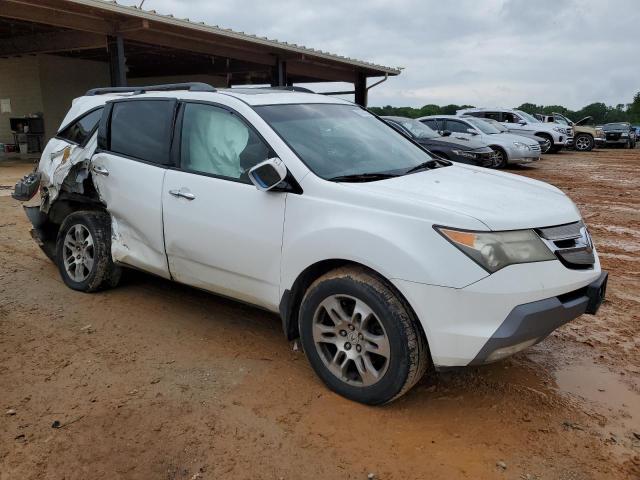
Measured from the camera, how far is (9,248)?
6531mm

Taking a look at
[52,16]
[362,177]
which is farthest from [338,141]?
[52,16]

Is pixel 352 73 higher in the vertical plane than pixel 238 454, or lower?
higher

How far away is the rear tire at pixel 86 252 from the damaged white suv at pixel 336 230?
0.03 metres

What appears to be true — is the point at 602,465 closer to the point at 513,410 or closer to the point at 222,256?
the point at 513,410

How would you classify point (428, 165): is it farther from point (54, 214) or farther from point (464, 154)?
point (464, 154)

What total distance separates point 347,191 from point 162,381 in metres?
1.67

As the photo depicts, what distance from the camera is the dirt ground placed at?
2680mm

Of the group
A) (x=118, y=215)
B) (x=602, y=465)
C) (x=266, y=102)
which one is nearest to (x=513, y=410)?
(x=602, y=465)

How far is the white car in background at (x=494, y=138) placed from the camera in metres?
15.2

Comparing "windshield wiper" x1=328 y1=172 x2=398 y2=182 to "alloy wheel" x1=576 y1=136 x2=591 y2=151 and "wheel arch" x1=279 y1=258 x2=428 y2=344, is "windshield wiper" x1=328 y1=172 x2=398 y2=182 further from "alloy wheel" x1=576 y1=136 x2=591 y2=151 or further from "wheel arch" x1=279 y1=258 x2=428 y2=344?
"alloy wheel" x1=576 y1=136 x2=591 y2=151

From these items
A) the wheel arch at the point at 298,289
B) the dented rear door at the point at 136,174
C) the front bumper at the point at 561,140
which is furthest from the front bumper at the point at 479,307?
the front bumper at the point at 561,140

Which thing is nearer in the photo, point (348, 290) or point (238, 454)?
point (238, 454)

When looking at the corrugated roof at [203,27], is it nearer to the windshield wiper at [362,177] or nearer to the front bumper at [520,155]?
the front bumper at [520,155]

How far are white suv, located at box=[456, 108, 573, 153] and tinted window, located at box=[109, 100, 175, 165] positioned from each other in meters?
18.1
